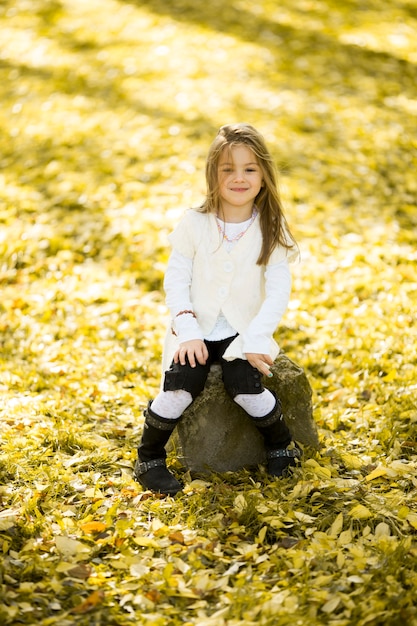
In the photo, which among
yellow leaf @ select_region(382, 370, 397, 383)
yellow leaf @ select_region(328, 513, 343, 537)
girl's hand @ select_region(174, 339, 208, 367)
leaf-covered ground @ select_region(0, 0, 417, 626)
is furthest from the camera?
→ yellow leaf @ select_region(382, 370, 397, 383)

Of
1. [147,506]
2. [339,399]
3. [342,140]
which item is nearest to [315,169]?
[342,140]

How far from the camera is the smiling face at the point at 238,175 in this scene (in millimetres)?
3312

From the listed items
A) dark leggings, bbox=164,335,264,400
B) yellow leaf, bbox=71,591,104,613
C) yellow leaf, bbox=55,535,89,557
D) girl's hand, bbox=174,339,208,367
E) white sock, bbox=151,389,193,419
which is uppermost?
girl's hand, bbox=174,339,208,367

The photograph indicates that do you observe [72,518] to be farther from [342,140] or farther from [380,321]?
[342,140]

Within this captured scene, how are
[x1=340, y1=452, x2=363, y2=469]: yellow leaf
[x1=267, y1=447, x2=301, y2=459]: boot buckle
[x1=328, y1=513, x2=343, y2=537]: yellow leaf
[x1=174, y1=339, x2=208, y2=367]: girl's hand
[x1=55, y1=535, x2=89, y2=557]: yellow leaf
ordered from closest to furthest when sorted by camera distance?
[x1=55, y1=535, x2=89, y2=557]: yellow leaf < [x1=328, y1=513, x2=343, y2=537]: yellow leaf < [x1=174, y1=339, x2=208, y2=367]: girl's hand < [x1=267, y1=447, x2=301, y2=459]: boot buckle < [x1=340, y1=452, x2=363, y2=469]: yellow leaf

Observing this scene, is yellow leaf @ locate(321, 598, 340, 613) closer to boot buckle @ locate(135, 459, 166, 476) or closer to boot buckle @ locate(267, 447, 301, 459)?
boot buckle @ locate(267, 447, 301, 459)

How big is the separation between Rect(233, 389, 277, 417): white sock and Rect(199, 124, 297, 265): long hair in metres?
0.62

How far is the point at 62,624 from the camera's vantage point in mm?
2469

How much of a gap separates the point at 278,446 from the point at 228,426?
26 cm

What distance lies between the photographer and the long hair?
3.31m

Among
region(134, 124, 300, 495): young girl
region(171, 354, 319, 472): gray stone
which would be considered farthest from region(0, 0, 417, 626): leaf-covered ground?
region(134, 124, 300, 495): young girl

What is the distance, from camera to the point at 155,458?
11.3 ft

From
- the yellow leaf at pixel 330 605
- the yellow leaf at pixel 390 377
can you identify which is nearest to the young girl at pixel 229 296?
the yellow leaf at pixel 330 605

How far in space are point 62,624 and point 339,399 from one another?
7.83ft
